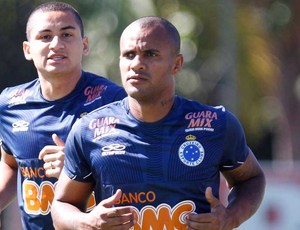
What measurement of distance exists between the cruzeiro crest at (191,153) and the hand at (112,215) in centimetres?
44

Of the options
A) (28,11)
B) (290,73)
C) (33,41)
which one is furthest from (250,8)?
(33,41)

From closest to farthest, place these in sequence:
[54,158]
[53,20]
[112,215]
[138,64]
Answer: [112,215] → [138,64] → [54,158] → [53,20]

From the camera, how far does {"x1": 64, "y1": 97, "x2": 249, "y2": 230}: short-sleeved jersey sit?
19.1 ft

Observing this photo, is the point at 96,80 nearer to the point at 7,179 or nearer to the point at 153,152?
the point at 7,179

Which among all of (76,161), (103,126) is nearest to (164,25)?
(103,126)

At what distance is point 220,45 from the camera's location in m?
17.5

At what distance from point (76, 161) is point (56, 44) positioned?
108 centimetres

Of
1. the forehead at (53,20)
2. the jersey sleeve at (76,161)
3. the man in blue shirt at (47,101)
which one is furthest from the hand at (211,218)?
the forehead at (53,20)

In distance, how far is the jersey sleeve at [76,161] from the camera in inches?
233

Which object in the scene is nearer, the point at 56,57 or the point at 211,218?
the point at 211,218

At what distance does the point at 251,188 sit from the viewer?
608 cm

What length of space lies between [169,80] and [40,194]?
1342mm

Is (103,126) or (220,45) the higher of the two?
(220,45)

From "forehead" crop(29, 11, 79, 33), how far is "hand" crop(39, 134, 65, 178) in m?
0.74
